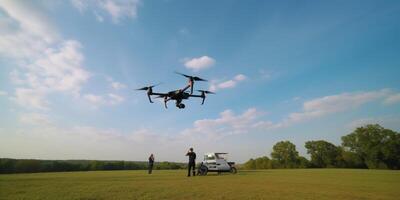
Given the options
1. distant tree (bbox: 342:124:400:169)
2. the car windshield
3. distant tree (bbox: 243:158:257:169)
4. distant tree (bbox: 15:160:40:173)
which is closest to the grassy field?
the car windshield

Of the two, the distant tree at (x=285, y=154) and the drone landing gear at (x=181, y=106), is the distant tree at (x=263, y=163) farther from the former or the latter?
the drone landing gear at (x=181, y=106)

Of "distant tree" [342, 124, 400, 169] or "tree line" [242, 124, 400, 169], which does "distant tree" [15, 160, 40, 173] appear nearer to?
"tree line" [242, 124, 400, 169]

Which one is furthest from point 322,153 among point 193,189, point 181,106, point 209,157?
point 193,189

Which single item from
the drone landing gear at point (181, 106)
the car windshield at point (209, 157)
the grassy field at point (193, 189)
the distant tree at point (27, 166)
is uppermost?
the drone landing gear at point (181, 106)

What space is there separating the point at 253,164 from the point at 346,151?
75.8 feet

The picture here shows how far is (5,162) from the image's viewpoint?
35.5 meters

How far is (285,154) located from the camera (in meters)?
72.6

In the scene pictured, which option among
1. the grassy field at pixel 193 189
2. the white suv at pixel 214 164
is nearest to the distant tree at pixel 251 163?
the white suv at pixel 214 164

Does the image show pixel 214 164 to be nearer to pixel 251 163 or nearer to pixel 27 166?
pixel 27 166

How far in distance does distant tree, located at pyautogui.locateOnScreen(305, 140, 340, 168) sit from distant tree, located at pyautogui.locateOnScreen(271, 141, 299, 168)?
13.6ft

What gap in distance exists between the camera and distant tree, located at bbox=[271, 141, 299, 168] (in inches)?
2778

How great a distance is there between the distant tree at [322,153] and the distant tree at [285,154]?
4.15 metres

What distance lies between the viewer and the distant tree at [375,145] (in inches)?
2267

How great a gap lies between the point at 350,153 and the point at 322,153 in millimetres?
6907
